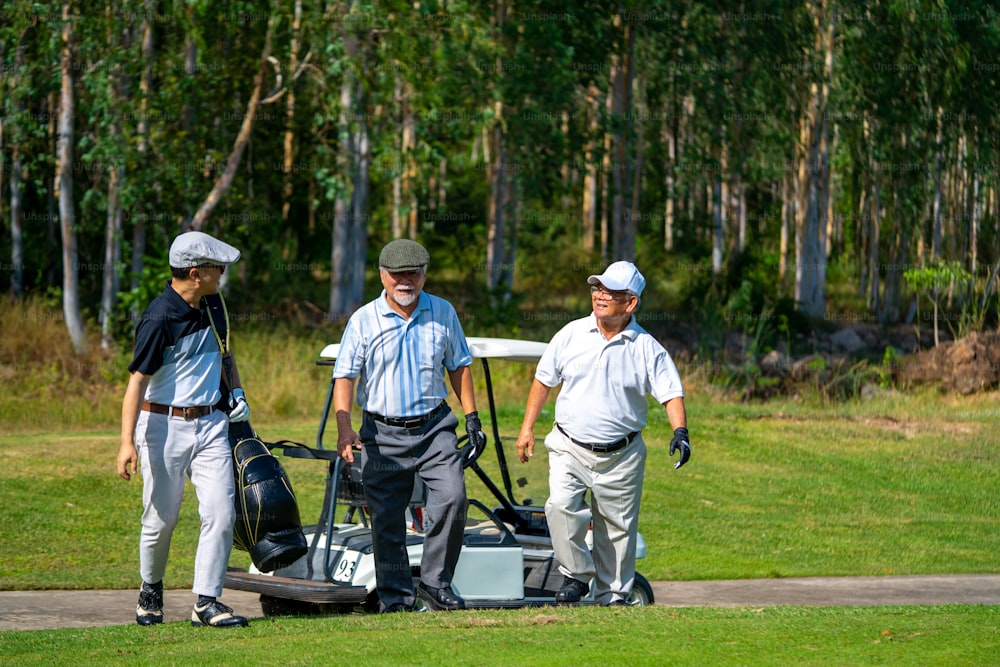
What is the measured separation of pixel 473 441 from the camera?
295 inches

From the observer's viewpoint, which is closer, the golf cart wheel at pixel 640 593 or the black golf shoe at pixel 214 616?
the black golf shoe at pixel 214 616

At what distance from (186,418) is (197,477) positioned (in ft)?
0.99

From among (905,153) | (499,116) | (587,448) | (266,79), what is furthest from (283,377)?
→ (905,153)

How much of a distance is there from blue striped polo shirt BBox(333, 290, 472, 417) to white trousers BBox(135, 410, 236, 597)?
80 centimetres

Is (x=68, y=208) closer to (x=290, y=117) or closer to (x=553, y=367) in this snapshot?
(x=290, y=117)

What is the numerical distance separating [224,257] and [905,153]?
1167 inches

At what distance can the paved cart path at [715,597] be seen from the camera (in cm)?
845

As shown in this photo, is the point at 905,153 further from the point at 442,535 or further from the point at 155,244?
the point at 442,535

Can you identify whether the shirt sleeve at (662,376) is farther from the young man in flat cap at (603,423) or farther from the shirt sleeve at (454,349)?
the shirt sleeve at (454,349)

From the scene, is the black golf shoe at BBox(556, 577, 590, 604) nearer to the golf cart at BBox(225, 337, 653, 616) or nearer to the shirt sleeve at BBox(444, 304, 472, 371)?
the golf cart at BBox(225, 337, 653, 616)

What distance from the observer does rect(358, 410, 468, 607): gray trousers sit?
24.3 ft

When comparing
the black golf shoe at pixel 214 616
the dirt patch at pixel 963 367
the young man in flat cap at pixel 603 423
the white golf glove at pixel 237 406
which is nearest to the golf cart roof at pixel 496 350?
the young man in flat cap at pixel 603 423

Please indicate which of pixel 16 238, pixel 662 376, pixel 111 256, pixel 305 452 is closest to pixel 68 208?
pixel 111 256

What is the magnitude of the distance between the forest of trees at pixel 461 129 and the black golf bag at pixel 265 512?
12.3 m
